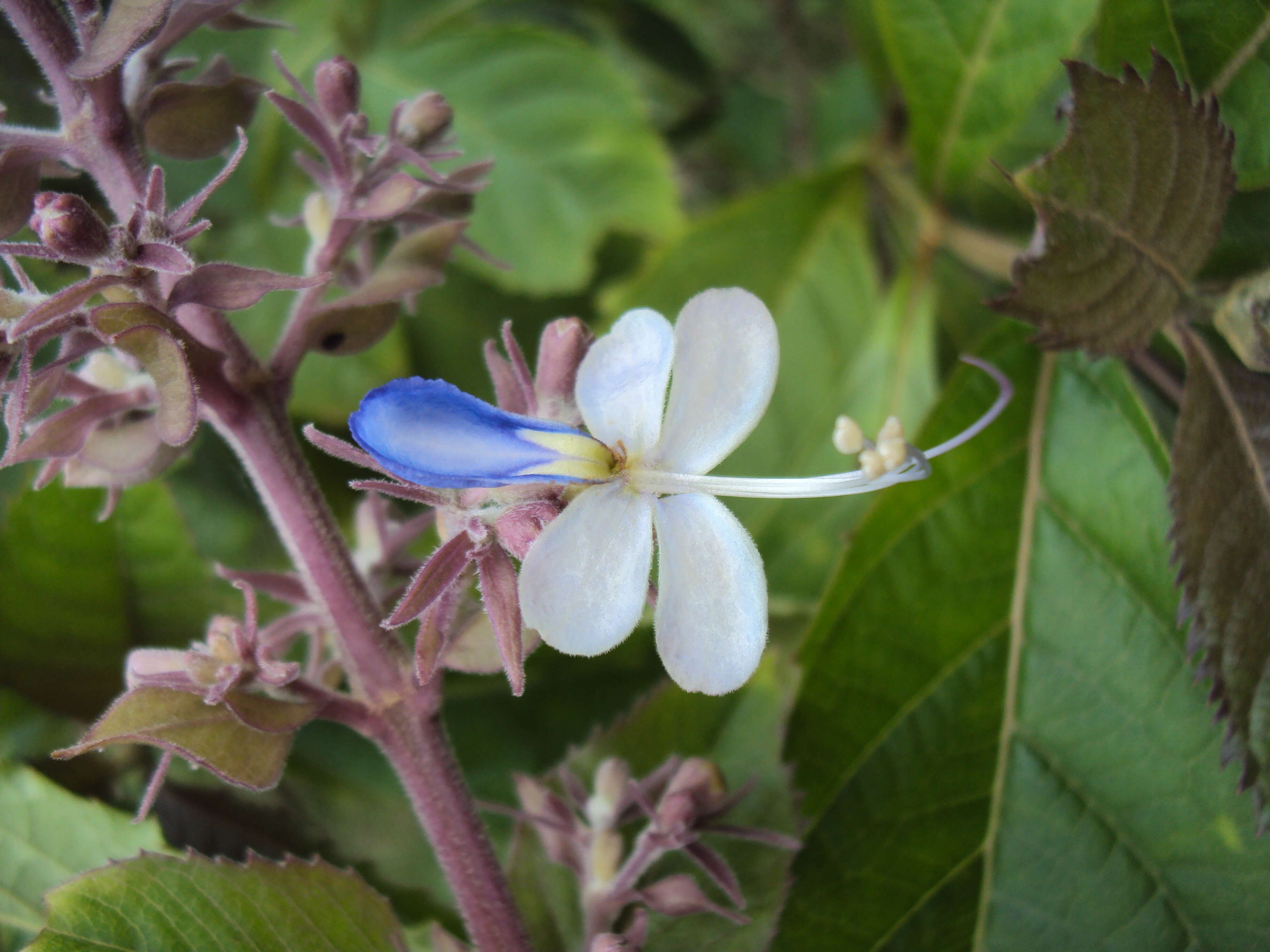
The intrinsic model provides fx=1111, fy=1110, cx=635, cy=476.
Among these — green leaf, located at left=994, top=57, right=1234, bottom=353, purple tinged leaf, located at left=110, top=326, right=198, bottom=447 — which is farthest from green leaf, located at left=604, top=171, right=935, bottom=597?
purple tinged leaf, located at left=110, top=326, right=198, bottom=447

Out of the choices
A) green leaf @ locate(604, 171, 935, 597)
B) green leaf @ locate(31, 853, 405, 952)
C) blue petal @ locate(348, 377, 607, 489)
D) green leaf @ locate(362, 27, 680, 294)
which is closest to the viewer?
blue petal @ locate(348, 377, 607, 489)

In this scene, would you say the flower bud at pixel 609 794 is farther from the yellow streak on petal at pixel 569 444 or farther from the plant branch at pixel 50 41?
the plant branch at pixel 50 41

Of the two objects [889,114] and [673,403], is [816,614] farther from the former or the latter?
[889,114]

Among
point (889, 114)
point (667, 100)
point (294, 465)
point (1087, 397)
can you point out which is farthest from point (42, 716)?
point (667, 100)

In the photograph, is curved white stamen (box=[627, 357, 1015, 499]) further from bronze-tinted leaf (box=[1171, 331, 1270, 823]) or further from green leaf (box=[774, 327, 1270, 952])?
green leaf (box=[774, 327, 1270, 952])

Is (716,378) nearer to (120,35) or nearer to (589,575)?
(589,575)
